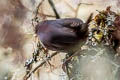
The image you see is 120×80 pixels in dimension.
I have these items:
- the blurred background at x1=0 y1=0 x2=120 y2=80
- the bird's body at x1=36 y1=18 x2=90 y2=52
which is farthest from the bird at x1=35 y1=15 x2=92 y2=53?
the blurred background at x1=0 y1=0 x2=120 y2=80

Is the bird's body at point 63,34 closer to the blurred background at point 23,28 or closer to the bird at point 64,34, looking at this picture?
the bird at point 64,34

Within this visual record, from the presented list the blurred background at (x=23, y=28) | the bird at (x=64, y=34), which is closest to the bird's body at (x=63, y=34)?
the bird at (x=64, y=34)

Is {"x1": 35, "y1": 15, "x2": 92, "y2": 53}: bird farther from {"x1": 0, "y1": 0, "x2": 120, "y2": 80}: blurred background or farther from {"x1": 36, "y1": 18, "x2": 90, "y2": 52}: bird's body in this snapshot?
{"x1": 0, "y1": 0, "x2": 120, "y2": 80}: blurred background

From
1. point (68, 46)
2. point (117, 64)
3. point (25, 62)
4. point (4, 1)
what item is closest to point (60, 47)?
point (68, 46)

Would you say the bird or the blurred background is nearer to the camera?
the bird
